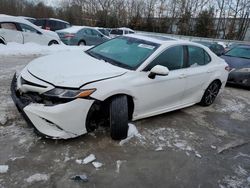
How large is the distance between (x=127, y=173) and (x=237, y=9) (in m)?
37.9

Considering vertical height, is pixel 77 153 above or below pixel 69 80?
below

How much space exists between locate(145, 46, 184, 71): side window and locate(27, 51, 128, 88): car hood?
63 cm

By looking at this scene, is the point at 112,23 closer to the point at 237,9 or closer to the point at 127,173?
the point at 237,9

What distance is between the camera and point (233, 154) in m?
3.82

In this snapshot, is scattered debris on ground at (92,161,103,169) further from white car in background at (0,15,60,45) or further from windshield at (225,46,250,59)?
white car in background at (0,15,60,45)

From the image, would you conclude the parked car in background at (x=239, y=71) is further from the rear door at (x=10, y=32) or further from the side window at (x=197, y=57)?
the rear door at (x=10, y=32)

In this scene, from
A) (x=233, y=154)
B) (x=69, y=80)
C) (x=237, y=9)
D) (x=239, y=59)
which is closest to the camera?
(x=69, y=80)

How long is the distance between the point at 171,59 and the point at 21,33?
909 centimetres

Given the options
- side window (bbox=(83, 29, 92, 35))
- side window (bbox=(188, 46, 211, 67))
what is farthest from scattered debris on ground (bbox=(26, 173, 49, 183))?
side window (bbox=(83, 29, 92, 35))

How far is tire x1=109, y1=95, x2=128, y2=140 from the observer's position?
3457 millimetres

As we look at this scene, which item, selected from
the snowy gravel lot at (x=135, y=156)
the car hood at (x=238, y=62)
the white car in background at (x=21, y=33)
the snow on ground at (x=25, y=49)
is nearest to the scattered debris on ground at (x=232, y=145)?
the snowy gravel lot at (x=135, y=156)

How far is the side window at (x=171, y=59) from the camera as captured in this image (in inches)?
162

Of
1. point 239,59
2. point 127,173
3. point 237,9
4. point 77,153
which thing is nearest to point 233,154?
point 127,173

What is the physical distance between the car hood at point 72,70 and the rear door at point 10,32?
308 inches
